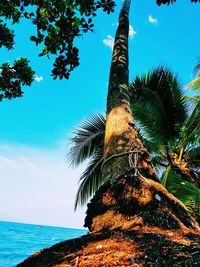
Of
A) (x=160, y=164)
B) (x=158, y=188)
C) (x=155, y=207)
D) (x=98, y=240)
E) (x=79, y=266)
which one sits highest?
(x=160, y=164)

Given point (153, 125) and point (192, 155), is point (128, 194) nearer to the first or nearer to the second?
point (192, 155)

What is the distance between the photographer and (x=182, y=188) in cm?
479

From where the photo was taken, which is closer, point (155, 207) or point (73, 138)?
point (155, 207)

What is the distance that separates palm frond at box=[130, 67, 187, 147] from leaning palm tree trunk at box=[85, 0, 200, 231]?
5.01 meters

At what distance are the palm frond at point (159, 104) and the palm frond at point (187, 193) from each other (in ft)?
8.15

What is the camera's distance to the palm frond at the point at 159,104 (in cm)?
749

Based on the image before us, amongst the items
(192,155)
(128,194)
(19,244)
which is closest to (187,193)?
(192,155)

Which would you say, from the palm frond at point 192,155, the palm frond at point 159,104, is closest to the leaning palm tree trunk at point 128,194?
the palm frond at point 192,155

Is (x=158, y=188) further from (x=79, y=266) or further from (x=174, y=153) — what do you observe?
(x=174, y=153)

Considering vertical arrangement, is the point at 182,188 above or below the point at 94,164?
below

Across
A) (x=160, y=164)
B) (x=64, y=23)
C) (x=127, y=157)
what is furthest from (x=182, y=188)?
(x=64, y=23)

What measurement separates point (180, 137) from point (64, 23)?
499 cm

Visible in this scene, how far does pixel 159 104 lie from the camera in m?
7.43

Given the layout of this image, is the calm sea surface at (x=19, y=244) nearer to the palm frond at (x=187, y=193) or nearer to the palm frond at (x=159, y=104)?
the palm frond at (x=159, y=104)
